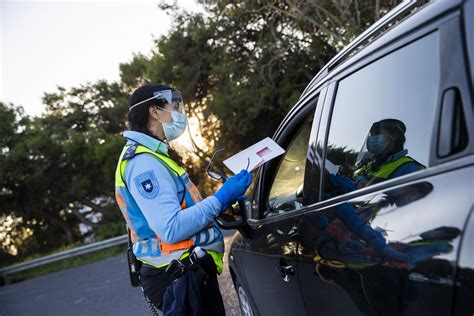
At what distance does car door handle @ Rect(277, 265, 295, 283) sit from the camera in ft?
7.35

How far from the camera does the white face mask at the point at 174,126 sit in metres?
2.54

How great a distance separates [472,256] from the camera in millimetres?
1155

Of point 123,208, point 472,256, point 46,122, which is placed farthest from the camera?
point 46,122

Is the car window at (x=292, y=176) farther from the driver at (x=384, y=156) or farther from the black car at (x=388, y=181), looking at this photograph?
the driver at (x=384, y=156)

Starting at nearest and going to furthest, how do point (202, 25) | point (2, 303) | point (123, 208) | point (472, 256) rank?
point (472, 256) < point (123, 208) < point (2, 303) < point (202, 25)

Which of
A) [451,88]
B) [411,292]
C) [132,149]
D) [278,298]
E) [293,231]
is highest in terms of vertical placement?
[132,149]

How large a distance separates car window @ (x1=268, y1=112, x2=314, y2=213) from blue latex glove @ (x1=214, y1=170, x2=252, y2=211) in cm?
28

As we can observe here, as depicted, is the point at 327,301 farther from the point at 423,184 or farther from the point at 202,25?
the point at 202,25

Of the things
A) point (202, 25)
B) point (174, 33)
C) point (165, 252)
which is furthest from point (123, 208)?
point (174, 33)

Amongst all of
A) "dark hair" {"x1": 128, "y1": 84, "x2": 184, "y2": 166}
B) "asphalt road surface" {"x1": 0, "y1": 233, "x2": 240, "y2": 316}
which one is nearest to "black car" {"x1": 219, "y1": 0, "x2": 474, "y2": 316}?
"dark hair" {"x1": 128, "y1": 84, "x2": 184, "y2": 166}

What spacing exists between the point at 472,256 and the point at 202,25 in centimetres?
1910

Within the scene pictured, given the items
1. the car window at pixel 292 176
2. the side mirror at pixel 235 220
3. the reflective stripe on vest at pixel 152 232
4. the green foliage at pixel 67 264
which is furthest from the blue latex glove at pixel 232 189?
the green foliage at pixel 67 264

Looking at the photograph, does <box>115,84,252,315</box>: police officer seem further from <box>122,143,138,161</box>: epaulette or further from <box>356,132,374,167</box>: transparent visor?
<box>356,132,374,167</box>: transparent visor

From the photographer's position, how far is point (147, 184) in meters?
2.21
